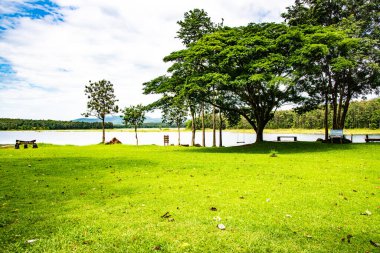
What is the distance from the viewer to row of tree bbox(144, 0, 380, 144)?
→ 22.8m

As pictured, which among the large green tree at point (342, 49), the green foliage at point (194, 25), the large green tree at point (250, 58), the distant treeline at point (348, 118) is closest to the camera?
the large green tree at point (250, 58)

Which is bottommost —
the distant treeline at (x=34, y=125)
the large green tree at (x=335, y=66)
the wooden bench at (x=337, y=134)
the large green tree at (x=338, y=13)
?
the wooden bench at (x=337, y=134)

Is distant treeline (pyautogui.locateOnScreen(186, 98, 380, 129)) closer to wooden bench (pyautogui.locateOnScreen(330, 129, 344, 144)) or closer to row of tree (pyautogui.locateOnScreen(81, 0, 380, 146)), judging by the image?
row of tree (pyautogui.locateOnScreen(81, 0, 380, 146))

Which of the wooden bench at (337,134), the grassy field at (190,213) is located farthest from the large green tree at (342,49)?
the grassy field at (190,213)

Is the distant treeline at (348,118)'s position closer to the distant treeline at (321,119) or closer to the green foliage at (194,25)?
the distant treeline at (321,119)

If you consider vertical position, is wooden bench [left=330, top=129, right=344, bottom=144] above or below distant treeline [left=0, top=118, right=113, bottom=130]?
below

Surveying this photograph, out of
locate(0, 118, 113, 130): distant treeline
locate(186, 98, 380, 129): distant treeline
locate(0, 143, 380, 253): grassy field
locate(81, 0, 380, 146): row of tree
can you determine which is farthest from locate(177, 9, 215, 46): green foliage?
locate(0, 118, 113, 130): distant treeline

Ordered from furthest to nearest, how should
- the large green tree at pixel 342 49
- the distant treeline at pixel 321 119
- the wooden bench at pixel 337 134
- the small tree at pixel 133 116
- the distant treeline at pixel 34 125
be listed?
the distant treeline at pixel 34 125 → the distant treeline at pixel 321 119 → the small tree at pixel 133 116 → the wooden bench at pixel 337 134 → the large green tree at pixel 342 49

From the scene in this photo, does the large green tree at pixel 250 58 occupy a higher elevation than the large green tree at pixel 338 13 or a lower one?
lower

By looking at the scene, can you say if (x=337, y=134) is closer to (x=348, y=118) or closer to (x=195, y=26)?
(x=195, y=26)

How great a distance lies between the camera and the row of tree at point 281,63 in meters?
22.8

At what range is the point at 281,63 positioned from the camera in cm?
2309

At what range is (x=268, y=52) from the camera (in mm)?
24203

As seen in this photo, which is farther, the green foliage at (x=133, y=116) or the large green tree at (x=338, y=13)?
the green foliage at (x=133, y=116)
